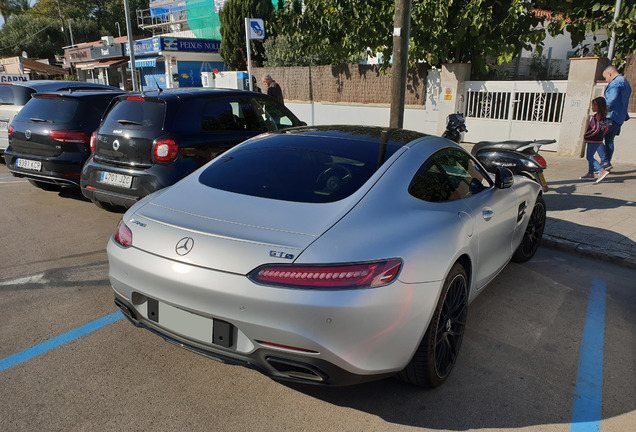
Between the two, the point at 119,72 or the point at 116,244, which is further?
the point at 119,72

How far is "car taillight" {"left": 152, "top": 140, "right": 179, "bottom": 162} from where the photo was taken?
16.6 ft

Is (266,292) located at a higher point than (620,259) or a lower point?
higher

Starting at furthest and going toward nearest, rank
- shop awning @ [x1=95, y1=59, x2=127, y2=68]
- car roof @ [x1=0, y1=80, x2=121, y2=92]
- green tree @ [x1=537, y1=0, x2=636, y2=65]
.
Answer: shop awning @ [x1=95, y1=59, x2=127, y2=68], green tree @ [x1=537, y1=0, x2=636, y2=65], car roof @ [x1=0, y1=80, x2=121, y2=92]

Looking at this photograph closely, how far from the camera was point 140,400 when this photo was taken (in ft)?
8.64

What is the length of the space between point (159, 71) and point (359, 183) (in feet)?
114

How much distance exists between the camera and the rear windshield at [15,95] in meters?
9.09

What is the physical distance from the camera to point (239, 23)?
25766 millimetres

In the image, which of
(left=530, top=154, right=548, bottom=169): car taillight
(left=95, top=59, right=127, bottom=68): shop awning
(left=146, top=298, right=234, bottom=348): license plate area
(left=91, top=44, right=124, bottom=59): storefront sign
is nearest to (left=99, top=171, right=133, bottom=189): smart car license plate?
(left=146, top=298, right=234, bottom=348): license plate area

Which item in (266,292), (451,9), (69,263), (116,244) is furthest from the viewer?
(451,9)

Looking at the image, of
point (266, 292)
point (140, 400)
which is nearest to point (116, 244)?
point (140, 400)

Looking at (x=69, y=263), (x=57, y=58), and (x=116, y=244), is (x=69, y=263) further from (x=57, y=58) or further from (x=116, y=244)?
(x=57, y=58)

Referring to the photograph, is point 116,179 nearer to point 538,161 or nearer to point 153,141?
point 153,141

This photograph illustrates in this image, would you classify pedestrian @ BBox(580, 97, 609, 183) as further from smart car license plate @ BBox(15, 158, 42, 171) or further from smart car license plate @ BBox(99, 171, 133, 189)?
smart car license plate @ BBox(15, 158, 42, 171)

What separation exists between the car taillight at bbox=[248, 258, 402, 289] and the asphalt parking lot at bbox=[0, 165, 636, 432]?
0.81 m
